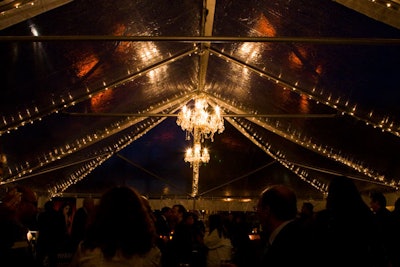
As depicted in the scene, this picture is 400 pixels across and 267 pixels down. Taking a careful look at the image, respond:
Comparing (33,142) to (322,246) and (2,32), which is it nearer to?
(2,32)

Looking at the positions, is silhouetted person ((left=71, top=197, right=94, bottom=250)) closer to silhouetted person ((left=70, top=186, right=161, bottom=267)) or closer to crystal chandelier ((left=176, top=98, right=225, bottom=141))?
silhouetted person ((left=70, top=186, right=161, bottom=267))

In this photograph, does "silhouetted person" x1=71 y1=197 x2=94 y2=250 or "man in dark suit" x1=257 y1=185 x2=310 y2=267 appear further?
"silhouetted person" x1=71 y1=197 x2=94 y2=250

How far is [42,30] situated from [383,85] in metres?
3.86

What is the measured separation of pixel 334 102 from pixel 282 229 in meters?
4.35

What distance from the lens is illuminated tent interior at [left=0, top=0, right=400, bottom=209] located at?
4031 millimetres

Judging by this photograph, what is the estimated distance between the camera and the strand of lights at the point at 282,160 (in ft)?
32.3

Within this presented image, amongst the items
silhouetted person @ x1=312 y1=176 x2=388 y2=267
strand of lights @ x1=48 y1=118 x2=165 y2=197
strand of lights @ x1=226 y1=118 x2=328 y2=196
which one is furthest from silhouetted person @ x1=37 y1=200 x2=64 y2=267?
strand of lights @ x1=226 y1=118 x2=328 y2=196

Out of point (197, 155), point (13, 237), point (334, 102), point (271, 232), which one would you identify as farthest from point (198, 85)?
point (271, 232)

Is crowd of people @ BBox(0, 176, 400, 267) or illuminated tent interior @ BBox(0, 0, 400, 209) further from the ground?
illuminated tent interior @ BBox(0, 0, 400, 209)

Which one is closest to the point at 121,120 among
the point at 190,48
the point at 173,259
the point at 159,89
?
the point at 159,89

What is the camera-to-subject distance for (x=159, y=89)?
765 centimetres

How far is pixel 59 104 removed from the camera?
602cm

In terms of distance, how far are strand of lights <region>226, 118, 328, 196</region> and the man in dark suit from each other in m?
7.37

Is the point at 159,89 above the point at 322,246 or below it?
above
